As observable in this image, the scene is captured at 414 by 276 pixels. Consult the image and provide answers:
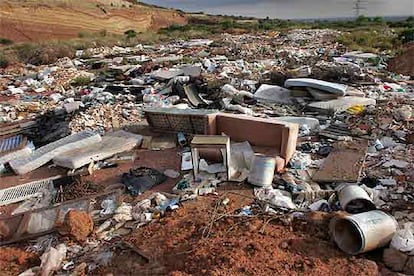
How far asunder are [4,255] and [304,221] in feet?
9.76

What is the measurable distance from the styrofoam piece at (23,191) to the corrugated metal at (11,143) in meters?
1.59

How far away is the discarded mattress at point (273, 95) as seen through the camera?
322 inches

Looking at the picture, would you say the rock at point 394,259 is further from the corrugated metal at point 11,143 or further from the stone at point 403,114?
the corrugated metal at point 11,143

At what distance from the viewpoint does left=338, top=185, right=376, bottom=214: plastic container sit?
3979 mm

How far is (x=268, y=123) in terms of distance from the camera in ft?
18.3

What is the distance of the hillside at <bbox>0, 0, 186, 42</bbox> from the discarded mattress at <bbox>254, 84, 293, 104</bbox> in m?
21.9

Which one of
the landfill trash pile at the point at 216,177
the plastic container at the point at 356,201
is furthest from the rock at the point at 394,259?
the plastic container at the point at 356,201

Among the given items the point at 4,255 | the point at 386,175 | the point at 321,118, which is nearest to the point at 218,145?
the point at 386,175

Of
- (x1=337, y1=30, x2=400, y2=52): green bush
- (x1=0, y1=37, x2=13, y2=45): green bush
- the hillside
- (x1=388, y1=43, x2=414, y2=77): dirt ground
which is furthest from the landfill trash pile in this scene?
the hillside

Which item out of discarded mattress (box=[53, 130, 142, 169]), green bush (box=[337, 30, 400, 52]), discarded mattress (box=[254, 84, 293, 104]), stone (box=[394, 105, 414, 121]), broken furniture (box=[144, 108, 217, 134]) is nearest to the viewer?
discarded mattress (box=[53, 130, 142, 169])

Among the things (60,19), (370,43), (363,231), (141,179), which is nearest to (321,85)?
(141,179)

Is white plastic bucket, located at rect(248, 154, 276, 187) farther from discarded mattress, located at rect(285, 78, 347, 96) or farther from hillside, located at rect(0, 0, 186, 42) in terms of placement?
hillside, located at rect(0, 0, 186, 42)

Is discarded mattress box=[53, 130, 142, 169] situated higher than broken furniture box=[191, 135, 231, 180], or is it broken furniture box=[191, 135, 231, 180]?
broken furniture box=[191, 135, 231, 180]

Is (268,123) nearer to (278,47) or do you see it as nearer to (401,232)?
(401,232)
